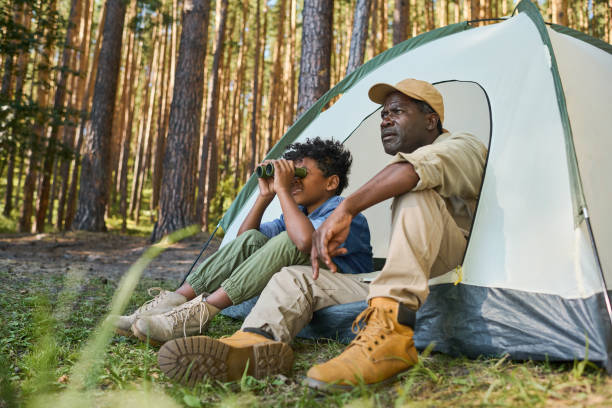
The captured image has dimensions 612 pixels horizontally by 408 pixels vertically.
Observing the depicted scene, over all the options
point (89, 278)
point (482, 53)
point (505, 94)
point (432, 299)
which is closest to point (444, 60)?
point (482, 53)

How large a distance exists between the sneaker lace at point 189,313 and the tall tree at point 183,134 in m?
5.10

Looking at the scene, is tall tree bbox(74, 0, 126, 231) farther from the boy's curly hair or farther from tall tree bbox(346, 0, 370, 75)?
the boy's curly hair

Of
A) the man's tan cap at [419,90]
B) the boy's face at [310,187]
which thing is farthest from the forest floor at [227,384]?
the man's tan cap at [419,90]

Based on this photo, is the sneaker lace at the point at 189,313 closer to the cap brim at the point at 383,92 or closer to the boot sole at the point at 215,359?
the boot sole at the point at 215,359

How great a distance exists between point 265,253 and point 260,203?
519mm

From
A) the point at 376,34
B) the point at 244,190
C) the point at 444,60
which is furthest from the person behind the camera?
the point at 376,34

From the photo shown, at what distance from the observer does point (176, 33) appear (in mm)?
16281

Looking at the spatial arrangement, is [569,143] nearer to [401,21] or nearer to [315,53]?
[315,53]

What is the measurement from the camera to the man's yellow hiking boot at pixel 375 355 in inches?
62.3

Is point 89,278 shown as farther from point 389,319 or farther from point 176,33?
point 176,33

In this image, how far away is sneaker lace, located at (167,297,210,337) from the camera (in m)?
2.16

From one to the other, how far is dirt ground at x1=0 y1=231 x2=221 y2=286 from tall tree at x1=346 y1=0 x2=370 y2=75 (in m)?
3.13

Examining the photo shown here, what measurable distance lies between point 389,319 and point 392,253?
231mm

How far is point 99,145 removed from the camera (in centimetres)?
822
